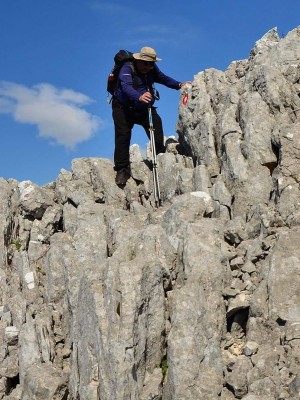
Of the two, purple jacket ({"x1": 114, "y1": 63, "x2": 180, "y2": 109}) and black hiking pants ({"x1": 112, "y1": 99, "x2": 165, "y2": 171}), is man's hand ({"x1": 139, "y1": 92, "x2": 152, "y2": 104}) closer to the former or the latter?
purple jacket ({"x1": 114, "y1": 63, "x2": 180, "y2": 109})

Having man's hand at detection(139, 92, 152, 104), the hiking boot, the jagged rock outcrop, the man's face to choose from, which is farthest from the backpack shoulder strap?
the hiking boot

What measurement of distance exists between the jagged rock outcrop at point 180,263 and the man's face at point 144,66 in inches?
122

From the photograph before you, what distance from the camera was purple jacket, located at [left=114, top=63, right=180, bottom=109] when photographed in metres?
24.5

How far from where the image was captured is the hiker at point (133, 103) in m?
24.8

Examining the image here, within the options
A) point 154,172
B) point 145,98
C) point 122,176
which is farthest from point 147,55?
point 122,176

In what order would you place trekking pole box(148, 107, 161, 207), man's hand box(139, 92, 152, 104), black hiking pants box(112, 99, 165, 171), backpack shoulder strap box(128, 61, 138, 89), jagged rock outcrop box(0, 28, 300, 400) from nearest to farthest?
jagged rock outcrop box(0, 28, 300, 400) → man's hand box(139, 92, 152, 104) → trekking pole box(148, 107, 161, 207) → backpack shoulder strap box(128, 61, 138, 89) → black hiking pants box(112, 99, 165, 171)

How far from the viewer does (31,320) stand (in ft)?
72.9

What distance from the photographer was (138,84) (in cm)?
2558

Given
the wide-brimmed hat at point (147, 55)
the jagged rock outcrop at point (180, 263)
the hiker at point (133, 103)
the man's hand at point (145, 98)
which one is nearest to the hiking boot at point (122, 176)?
the hiker at point (133, 103)

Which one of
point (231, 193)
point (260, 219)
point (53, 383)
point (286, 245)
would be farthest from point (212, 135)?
point (53, 383)

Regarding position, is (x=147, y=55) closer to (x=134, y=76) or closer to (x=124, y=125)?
(x=134, y=76)

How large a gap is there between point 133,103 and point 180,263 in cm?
1089

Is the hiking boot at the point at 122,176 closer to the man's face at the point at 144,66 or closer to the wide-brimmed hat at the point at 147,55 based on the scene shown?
the man's face at the point at 144,66

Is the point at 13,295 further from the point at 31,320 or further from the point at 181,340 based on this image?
the point at 181,340
